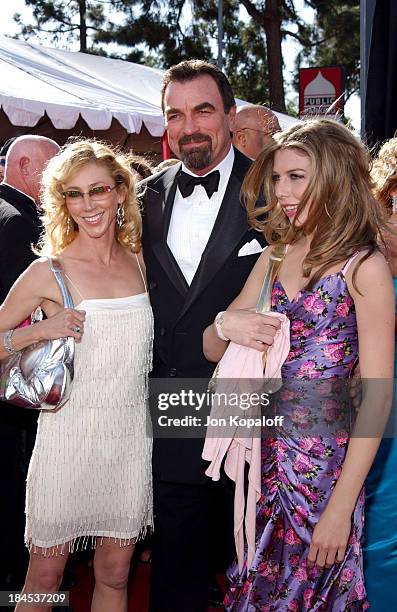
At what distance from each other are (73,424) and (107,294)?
456mm

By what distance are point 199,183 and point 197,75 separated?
40 centimetres

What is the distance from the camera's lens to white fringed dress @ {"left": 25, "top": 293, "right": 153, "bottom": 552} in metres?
2.65

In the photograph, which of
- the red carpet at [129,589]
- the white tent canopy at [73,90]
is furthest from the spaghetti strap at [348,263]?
the white tent canopy at [73,90]

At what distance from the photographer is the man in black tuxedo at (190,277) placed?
2789mm

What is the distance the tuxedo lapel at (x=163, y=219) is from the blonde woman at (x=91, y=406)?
0.48ft

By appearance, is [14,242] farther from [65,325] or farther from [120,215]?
[65,325]

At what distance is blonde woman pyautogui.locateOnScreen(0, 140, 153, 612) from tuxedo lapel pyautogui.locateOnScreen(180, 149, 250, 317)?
0.67ft

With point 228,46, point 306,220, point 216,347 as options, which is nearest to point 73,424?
point 216,347

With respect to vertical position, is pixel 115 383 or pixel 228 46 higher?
pixel 228 46

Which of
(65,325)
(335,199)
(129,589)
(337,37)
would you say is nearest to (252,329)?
(335,199)

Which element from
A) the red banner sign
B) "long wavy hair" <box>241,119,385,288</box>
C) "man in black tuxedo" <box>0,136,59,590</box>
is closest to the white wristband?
"long wavy hair" <box>241,119,385,288</box>

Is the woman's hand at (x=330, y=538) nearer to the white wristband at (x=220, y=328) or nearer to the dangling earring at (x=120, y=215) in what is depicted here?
the white wristband at (x=220, y=328)

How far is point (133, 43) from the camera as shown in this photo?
2320 centimetres

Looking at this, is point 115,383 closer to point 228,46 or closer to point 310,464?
point 310,464
